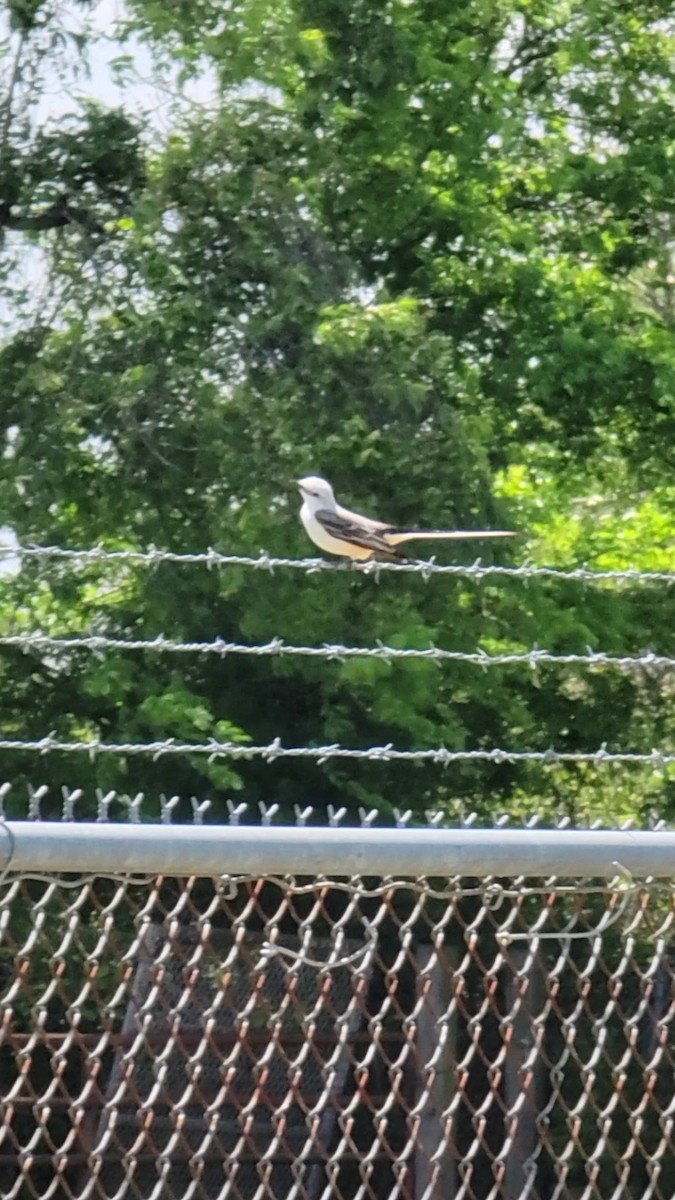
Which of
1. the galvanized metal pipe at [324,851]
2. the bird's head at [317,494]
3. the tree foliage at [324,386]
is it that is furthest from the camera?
the tree foliage at [324,386]

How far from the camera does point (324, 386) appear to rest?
10383 mm

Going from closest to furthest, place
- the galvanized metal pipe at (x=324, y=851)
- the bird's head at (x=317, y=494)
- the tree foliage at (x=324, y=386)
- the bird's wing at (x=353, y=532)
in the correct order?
the galvanized metal pipe at (x=324, y=851) → the bird's wing at (x=353, y=532) → the bird's head at (x=317, y=494) → the tree foliage at (x=324, y=386)

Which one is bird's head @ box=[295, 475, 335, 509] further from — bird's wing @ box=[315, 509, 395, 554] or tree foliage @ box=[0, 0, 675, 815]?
tree foliage @ box=[0, 0, 675, 815]

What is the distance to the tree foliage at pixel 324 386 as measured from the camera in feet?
34.0

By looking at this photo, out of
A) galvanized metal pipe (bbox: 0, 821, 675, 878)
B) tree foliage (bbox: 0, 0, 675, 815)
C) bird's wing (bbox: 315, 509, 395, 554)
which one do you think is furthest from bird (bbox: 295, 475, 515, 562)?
galvanized metal pipe (bbox: 0, 821, 675, 878)

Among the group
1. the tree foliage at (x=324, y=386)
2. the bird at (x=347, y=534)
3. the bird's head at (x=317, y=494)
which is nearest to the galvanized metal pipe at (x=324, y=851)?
the bird at (x=347, y=534)

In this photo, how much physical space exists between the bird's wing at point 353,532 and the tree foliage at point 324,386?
2.01m

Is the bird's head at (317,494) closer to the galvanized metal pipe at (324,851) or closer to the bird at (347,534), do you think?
the bird at (347,534)

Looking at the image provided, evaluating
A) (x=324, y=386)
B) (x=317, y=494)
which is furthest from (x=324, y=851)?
(x=324, y=386)

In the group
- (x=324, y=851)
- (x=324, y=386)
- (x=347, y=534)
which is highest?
(x=324, y=851)

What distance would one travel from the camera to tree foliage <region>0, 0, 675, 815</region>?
1035 centimetres

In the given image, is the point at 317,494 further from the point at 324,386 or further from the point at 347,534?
the point at 324,386

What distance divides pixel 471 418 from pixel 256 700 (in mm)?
2221

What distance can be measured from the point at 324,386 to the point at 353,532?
2.96 m
